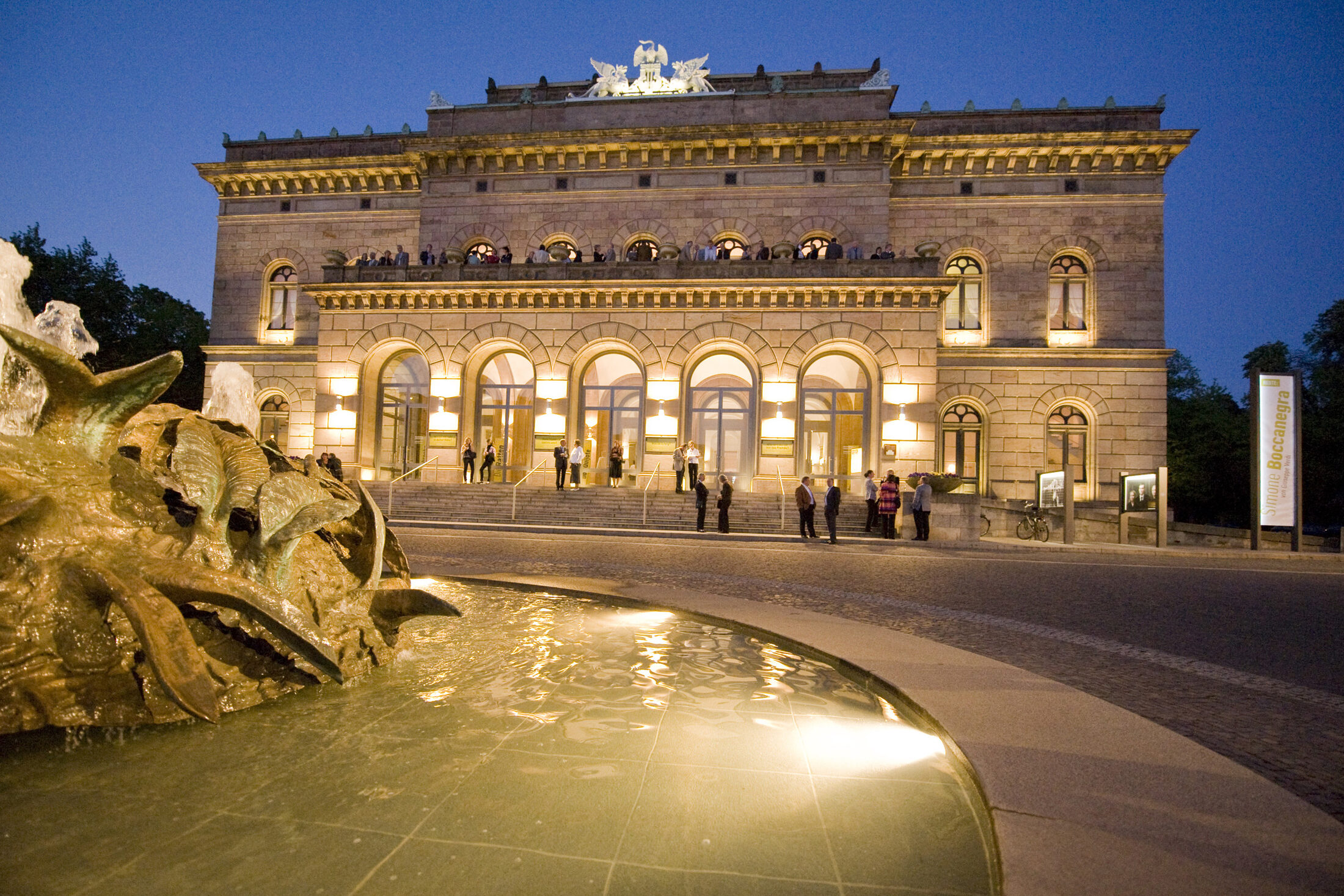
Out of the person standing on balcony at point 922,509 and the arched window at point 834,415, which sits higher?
the arched window at point 834,415

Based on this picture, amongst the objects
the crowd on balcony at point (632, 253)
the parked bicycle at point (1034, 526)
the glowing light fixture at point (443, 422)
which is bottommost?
the parked bicycle at point (1034, 526)

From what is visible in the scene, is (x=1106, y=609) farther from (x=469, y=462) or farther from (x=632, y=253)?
(x=632, y=253)

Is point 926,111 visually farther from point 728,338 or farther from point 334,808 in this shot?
point 334,808

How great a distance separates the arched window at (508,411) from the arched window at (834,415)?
10409 millimetres

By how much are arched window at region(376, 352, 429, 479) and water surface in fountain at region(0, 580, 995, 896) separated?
82.1 feet

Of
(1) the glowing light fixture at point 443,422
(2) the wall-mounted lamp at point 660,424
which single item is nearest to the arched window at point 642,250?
(2) the wall-mounted lamp at point 660,424

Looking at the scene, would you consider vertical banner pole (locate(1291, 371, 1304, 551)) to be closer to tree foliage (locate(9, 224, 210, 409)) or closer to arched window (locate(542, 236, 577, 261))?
arched window (locate(542, 236, 577, 261))

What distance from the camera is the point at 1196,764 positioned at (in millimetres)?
2928

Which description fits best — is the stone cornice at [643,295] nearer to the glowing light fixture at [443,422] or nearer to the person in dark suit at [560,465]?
the glowing light fixture at [443,422]

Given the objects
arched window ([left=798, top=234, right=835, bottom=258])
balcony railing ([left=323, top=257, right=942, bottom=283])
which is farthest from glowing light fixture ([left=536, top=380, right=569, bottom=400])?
arched window ([left=798, top=234, right=835, bottom=258])

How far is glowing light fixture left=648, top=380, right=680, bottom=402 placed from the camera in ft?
82.6

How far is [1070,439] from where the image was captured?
2750cm

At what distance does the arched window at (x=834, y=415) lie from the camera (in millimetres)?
25375

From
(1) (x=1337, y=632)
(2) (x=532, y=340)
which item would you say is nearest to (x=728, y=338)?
(2) (x=532, y=340)
